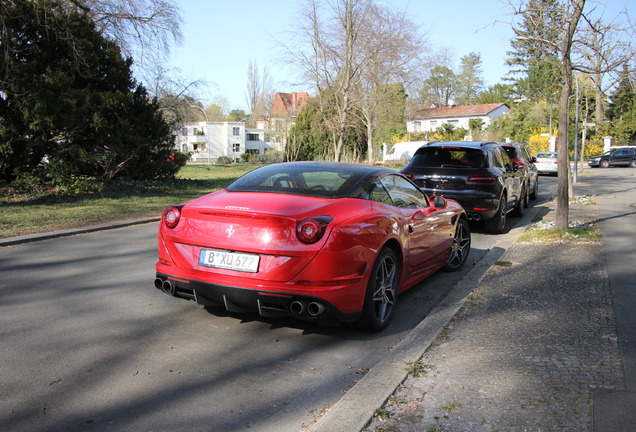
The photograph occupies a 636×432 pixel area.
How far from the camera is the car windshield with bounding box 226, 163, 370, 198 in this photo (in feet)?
16.0

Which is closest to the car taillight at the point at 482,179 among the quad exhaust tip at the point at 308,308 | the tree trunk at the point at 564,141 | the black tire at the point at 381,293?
the tree trunk at the point at 564,141

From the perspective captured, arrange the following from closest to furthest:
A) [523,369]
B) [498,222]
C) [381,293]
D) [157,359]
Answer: [523,369]
[157,359]
[381,293]
[498,222]

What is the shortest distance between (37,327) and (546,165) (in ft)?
106

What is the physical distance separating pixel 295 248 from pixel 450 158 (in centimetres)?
699

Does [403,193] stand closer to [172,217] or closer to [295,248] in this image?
[295,248]

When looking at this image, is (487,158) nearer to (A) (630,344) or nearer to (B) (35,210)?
(A) (630,344)

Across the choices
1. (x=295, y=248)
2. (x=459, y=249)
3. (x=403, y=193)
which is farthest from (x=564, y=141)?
(x=295, y=248)

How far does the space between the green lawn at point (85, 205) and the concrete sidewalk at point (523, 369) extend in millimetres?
8047

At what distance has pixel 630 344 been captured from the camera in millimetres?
4227

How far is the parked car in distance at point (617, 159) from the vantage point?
45.0 metres

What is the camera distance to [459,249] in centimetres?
744

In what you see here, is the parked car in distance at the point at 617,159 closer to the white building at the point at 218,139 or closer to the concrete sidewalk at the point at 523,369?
the concrete sidewalk at the point at 523,369

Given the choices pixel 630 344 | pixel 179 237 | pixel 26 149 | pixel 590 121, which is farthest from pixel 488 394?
pixel 590 121

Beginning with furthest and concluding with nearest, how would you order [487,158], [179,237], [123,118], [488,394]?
1. [123,118]
2. [487,158]
3. [179,237]
4. [488,394]
